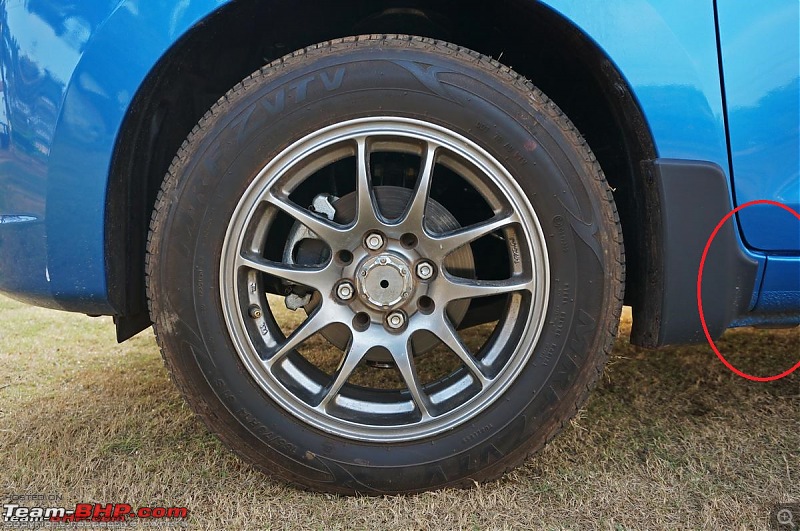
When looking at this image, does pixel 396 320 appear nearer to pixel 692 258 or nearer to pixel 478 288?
pixel 478 288

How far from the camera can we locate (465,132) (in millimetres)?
1432

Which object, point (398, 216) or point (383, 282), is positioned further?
point (398, 216)

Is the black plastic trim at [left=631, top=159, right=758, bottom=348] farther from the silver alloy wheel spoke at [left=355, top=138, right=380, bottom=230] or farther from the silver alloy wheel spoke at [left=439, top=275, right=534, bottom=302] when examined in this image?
the silver alloy wheel spoke at [left=355, top=138, right=380, bottom=230]

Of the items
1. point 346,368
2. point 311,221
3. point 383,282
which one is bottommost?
point 346,368

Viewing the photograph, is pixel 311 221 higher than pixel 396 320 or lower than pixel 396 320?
higher

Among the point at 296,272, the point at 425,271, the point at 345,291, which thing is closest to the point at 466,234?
the point at 425,271

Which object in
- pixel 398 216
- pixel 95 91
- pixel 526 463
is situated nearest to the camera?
pixel 95 91

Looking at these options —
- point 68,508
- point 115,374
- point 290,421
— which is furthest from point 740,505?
point 115,374

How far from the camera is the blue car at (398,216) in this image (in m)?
1.41

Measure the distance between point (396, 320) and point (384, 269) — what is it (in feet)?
0.48

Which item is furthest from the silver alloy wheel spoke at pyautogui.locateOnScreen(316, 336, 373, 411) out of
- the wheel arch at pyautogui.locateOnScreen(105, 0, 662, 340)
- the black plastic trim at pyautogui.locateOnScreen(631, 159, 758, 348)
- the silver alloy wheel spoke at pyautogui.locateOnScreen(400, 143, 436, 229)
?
the black plastic trim at pyautogui.locateOnScreen(631, 159, 758, 348)

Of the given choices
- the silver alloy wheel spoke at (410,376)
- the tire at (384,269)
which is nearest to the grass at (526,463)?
the tire at (384,269)

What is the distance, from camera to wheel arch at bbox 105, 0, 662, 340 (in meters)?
1.48

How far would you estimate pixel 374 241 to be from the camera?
1487mm
